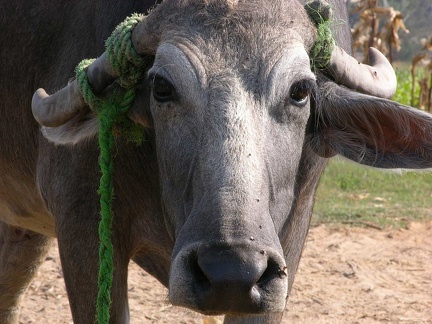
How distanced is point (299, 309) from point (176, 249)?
322cm

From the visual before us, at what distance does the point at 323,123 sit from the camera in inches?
136

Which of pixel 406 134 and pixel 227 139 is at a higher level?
pixel 227 139

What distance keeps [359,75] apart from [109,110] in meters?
0.98

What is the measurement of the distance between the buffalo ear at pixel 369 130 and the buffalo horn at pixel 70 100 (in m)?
0.80

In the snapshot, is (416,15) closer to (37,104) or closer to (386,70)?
(386,70)

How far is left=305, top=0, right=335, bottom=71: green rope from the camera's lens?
3340 mm

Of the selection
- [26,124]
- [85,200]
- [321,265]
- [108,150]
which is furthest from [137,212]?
[321,265]

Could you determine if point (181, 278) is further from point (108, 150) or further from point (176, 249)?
point (108, 150)

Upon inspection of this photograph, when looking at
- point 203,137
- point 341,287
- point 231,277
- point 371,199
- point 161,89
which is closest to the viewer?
point 231,277

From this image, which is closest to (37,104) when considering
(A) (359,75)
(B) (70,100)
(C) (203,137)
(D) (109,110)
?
(B) (70,100)

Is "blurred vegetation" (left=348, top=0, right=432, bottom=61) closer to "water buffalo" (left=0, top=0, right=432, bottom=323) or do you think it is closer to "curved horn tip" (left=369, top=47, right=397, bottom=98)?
"curved horn tip" (left=369, top=47, right=397, bottom=98)

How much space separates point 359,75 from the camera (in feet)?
11.6

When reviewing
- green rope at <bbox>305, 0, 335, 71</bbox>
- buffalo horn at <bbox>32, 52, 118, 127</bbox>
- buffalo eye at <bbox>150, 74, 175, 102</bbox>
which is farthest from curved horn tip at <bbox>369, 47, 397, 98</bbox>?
buffalo horn at <bbox>32, 52, 118, 127</bbox>

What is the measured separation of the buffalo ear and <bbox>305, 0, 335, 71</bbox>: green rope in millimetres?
99
